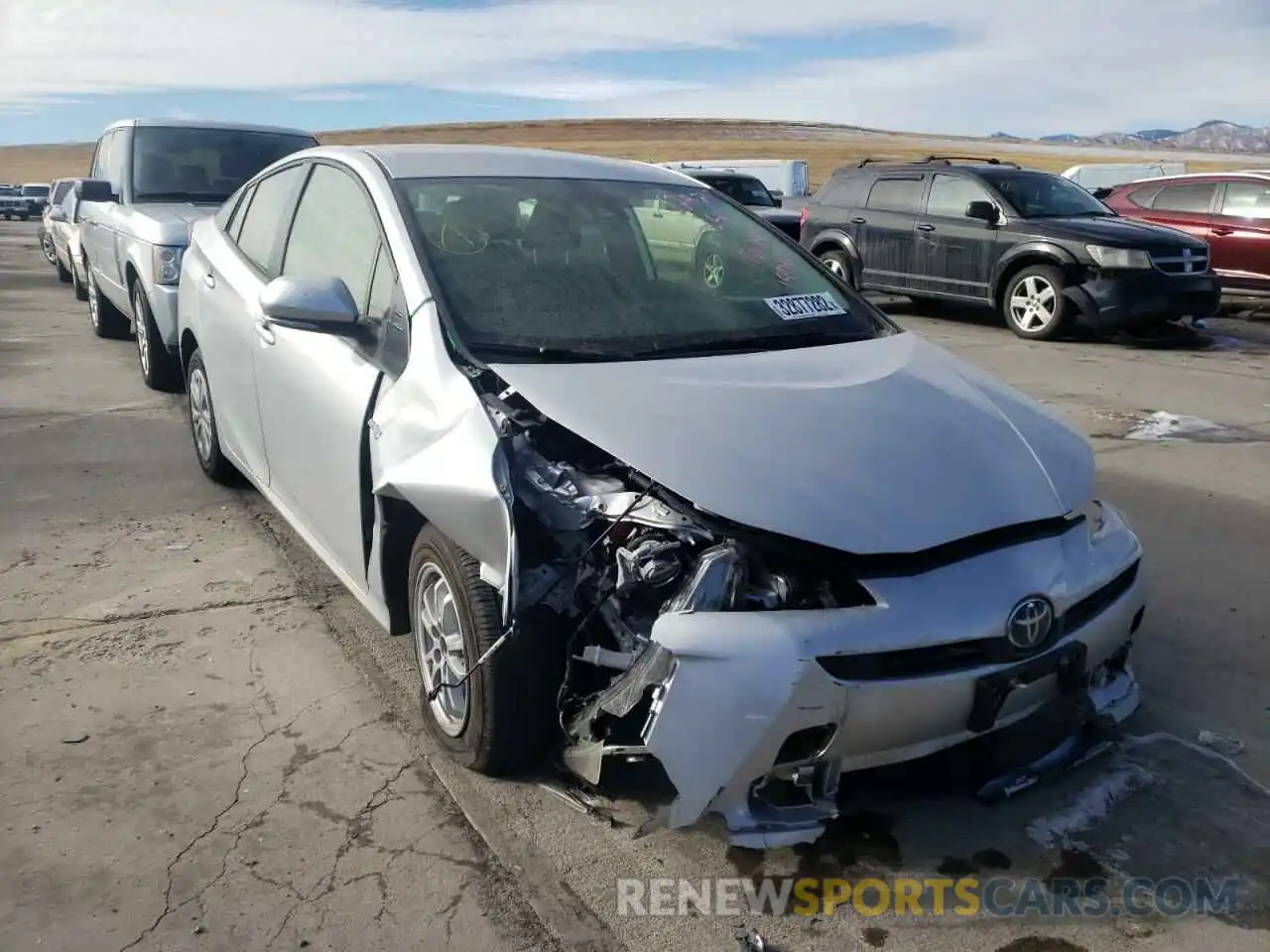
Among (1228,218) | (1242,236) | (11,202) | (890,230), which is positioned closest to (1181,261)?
(1242,236)

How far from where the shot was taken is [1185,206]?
13.3 metres

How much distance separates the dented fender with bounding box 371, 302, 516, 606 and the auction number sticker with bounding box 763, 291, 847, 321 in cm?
118

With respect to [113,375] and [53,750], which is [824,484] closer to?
[53,750]

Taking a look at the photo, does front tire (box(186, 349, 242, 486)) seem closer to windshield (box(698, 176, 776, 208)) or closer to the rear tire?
the rear tire

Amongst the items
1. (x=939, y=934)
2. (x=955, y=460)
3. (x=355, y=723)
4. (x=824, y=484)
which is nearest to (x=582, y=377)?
(x=824, y=484)

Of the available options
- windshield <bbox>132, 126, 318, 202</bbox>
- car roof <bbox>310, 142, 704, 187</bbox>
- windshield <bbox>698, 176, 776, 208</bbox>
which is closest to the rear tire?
windshield <bbox>132, 126, 318, 202</bbox>

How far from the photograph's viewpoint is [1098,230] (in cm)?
1080

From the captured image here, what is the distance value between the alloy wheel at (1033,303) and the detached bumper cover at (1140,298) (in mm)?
252

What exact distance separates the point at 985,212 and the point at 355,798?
→ 9.97m

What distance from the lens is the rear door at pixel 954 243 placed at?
11.5 m

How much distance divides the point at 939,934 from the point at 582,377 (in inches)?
64.5

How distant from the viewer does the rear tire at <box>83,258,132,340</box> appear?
1016cm

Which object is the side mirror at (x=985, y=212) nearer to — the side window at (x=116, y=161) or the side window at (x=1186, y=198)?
the side window at (x=1186, y=198)

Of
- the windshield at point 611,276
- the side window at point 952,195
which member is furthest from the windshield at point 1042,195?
the windshield at point 611,276
